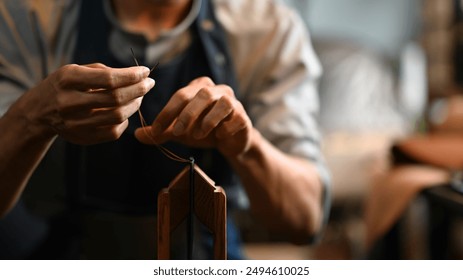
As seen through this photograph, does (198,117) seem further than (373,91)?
No

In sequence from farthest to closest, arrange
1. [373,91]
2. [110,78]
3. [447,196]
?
[373,91] → [447,196] → [110,78]

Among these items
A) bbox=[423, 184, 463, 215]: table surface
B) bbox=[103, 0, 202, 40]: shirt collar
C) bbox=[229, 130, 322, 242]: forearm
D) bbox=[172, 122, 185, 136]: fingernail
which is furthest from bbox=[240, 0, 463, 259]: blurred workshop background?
bbox=[172, 122, 185, 136]: fingernail

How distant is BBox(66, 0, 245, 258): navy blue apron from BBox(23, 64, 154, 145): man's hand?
0.05 metres

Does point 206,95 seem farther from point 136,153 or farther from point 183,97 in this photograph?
point 136,153

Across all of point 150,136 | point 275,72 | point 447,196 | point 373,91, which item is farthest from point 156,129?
point 373,91

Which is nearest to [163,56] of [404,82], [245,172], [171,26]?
[171,26]

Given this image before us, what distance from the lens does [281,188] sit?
1.83 ft

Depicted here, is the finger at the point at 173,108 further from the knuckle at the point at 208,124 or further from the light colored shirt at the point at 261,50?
the light colored shirt at the point at 261,50

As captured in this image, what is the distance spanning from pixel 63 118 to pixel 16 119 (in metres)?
0.07

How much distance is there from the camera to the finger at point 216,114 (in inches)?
14.5

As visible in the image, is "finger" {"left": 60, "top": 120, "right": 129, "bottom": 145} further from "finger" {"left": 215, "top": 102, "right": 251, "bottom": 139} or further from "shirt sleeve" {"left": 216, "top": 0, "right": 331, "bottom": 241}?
"shirt sleeve" {"left": 216, "top": 0, "right": 331, "bottom": 241}

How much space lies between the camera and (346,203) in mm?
1438

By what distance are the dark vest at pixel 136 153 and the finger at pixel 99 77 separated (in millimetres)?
80
